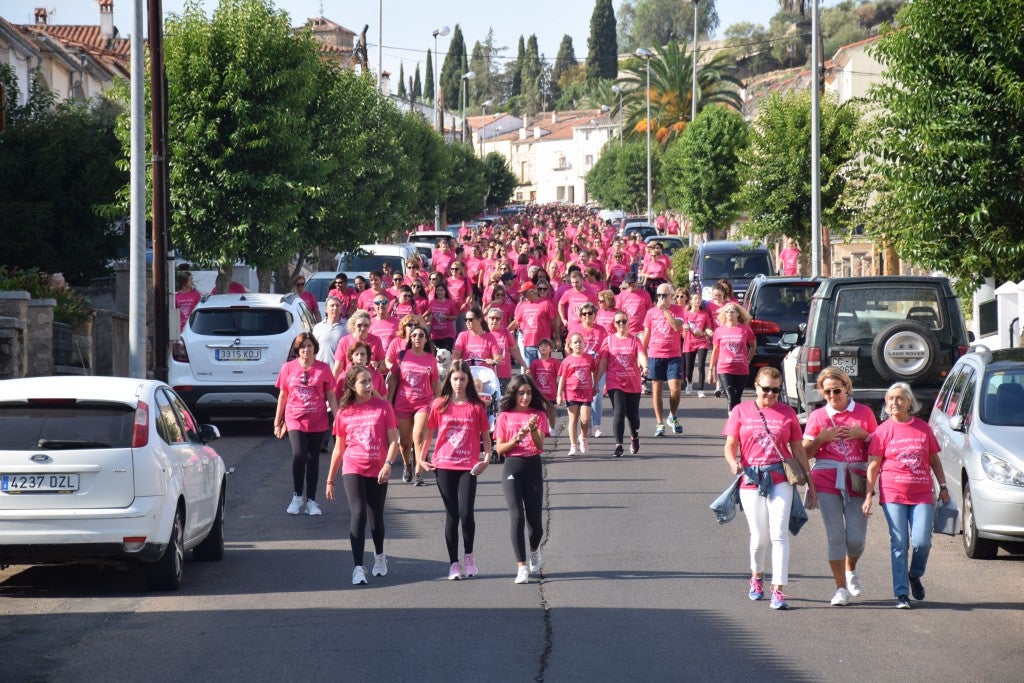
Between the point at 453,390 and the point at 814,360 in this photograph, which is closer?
the point at 453,390

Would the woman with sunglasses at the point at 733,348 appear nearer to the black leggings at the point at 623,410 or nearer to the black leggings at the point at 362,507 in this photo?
the black leggings at the point at 623,410

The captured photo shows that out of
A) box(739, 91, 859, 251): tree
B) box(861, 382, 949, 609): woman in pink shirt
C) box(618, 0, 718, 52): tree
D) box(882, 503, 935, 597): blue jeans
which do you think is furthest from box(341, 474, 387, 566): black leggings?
box(618, 0, 718, 52): tree

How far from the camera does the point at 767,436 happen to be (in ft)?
32.6

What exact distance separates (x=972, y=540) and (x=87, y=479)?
639 cm

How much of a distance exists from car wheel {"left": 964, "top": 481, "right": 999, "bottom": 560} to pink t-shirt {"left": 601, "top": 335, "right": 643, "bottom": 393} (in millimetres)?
6263

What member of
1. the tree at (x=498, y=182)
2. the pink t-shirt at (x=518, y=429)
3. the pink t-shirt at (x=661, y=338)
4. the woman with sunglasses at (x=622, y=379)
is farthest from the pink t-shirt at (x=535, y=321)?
the tree at (x=498, y=182)

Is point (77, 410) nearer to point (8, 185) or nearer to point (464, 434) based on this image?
point (464, 434)

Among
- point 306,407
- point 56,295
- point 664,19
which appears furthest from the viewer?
point 664,19

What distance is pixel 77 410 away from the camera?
1034 cm

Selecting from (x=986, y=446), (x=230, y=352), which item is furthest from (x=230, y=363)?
(x=986, y=446)

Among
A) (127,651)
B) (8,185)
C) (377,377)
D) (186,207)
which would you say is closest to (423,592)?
(127,651)

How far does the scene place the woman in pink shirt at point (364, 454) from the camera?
10953 millimetres

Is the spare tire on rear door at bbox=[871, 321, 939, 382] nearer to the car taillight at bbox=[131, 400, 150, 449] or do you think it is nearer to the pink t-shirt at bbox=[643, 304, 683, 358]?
the pink t-shirt at bbox=[643, 304, 683, 358]

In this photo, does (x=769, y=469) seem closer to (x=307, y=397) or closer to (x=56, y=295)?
(x=307, y=397)
